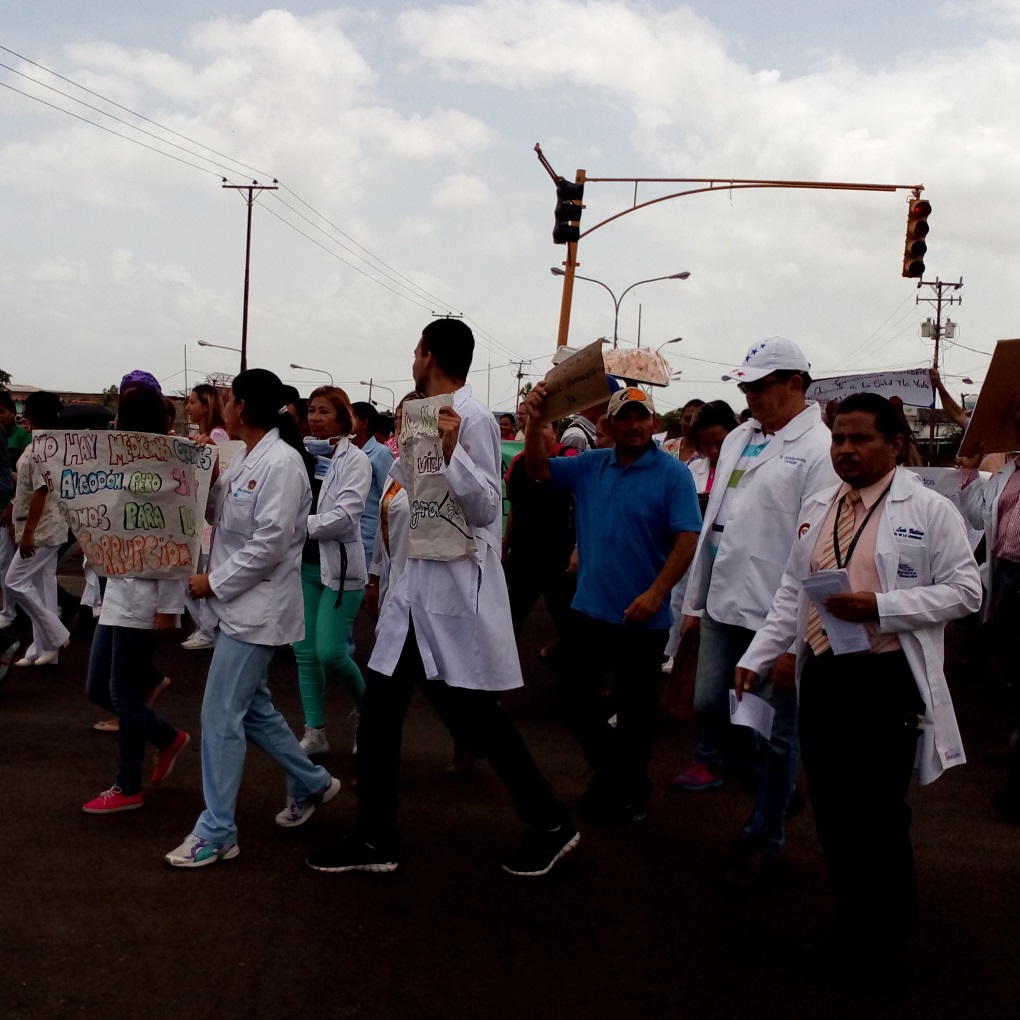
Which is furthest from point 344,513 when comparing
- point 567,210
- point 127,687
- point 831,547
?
point 567,210

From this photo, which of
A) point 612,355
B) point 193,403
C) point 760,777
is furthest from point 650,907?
point 193,403

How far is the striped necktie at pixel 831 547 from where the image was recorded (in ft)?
12.2

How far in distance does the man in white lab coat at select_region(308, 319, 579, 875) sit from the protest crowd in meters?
0.01

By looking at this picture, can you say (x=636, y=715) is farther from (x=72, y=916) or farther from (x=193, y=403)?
(x=193, y=403)

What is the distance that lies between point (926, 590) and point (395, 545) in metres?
2.80

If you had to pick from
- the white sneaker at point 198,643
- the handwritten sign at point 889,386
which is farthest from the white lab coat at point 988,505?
the white sneaker at point 198,643

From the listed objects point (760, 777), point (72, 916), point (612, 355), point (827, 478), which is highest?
point (612, 355)

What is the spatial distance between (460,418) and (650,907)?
6.37 feet

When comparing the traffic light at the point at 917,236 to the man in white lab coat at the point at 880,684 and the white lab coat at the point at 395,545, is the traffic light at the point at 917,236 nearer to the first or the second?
the white lab coat at the point at 395,545

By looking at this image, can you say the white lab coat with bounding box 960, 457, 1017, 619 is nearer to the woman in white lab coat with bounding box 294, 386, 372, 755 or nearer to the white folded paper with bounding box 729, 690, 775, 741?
the white folded paper with bounding box 729, 690, 775, 741

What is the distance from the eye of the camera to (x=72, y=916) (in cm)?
395

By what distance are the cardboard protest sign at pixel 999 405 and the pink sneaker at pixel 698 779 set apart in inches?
82.2

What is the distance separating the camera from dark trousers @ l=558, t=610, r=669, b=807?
16.7 ft

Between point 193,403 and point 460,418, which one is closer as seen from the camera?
point 460,418
